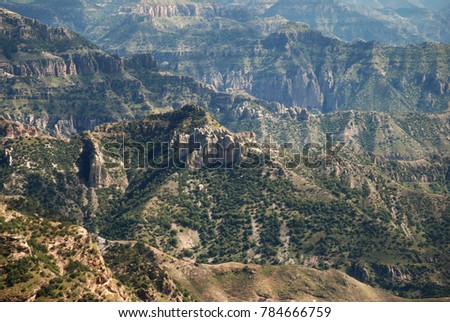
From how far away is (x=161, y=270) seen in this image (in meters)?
190

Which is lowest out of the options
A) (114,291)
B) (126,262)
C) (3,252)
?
(126,262)

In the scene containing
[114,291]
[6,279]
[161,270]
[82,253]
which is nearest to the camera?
[6,279]

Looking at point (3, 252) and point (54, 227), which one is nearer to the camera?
point (3, 252)
